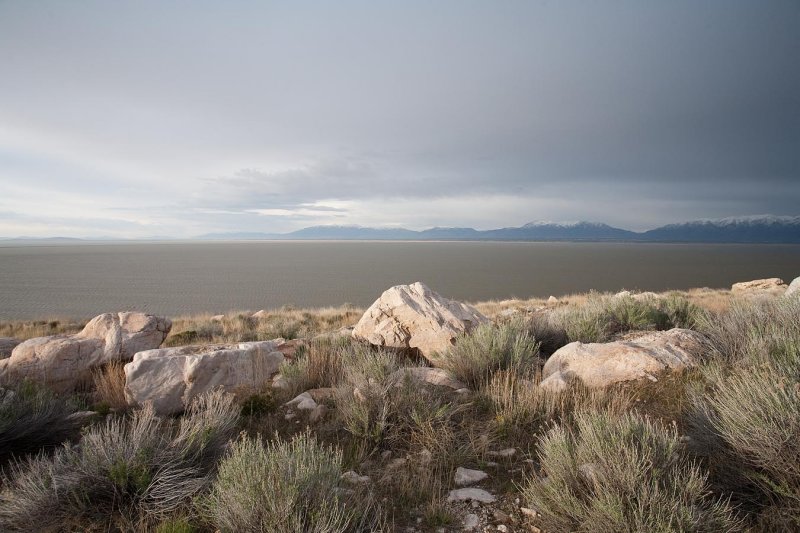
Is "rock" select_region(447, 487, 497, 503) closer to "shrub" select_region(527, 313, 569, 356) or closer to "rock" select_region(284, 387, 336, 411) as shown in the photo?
"rock" select_region(284, 387, 336, 411)

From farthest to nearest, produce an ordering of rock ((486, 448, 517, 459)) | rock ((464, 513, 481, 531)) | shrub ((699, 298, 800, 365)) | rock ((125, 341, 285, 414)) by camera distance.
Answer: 1. rock ((125, 341, 285, 414))
2. shrub ((699, 298, 800, 365))
3. rock ((486, 448, 517, 459))
4. rock ((464, 513, 481, 531))

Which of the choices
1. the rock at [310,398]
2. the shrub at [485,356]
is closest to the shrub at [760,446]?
the shrub at [485,356]

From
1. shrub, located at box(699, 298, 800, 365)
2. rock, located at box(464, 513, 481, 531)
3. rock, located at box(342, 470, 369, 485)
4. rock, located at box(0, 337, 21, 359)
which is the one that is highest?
shrub, located at box(699, 298, 800, 365)

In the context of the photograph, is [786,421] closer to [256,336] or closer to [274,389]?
[274,389]

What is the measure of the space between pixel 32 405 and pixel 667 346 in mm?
8151

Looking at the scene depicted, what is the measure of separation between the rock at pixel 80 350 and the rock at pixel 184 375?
186 cm

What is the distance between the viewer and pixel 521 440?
4.05 metres

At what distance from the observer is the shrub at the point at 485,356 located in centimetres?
569

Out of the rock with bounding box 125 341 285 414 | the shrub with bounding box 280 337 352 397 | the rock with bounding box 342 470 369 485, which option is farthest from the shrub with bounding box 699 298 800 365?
the rock with bounding box 125 341 285 414

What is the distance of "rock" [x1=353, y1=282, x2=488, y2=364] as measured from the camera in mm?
7391

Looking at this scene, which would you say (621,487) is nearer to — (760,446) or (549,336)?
(760,446)

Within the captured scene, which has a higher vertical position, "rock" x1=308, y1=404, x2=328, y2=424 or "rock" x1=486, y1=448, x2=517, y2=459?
"rock" x1=486, y1=448, x2=517, y2=459

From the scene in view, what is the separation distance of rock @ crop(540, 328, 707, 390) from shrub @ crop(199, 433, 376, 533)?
3146 mm

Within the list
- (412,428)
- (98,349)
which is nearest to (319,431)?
(412,428)
